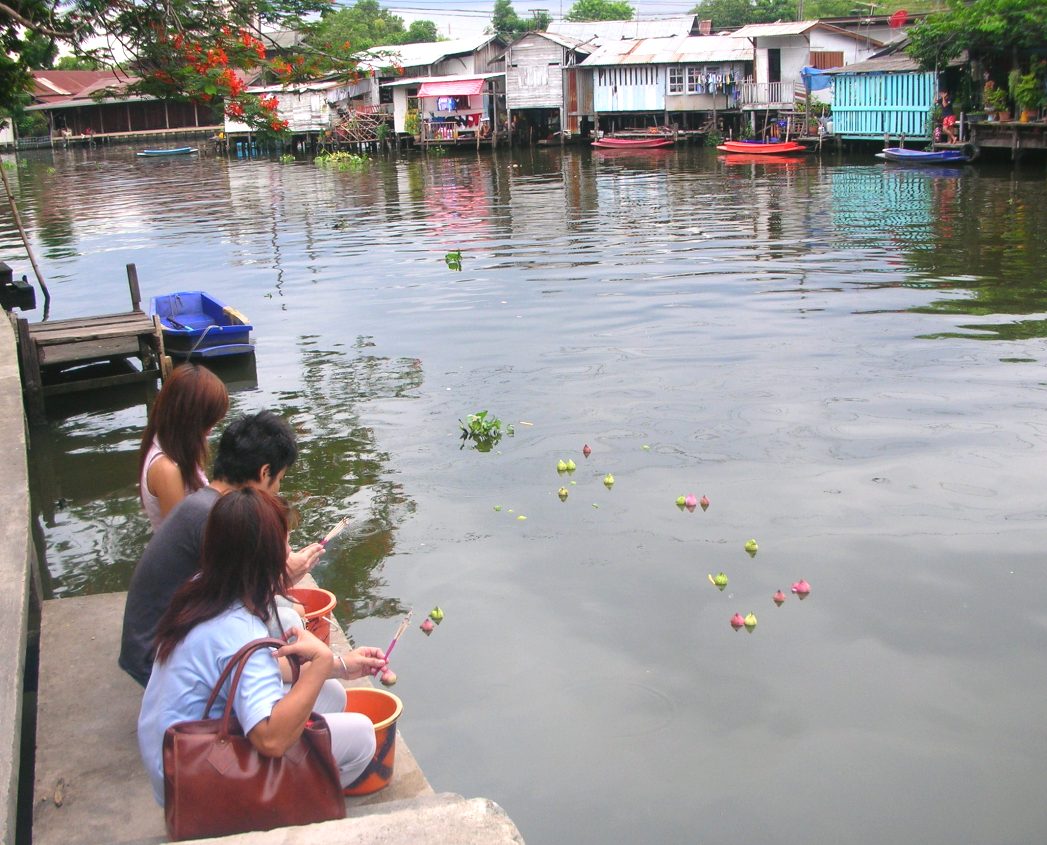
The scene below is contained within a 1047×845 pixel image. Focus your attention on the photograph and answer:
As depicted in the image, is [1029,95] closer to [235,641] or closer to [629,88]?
[629,88]

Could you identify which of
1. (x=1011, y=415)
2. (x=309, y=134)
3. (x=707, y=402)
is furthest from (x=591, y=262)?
(x=309, y=134)

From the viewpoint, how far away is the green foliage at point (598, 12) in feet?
316

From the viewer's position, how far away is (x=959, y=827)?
451 cm

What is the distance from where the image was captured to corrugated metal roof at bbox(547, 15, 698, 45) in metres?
57.1

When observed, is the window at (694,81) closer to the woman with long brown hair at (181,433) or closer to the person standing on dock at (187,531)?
the woman with long brown hair at (181,433)

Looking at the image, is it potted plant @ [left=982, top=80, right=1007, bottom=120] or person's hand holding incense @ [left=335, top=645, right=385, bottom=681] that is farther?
potted plant @ [left=982, top=80, right=1007, bottom=120]

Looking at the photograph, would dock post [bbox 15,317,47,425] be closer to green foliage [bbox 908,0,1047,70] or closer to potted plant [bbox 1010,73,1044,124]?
potted plant [bbox 1010,73,1044,124]

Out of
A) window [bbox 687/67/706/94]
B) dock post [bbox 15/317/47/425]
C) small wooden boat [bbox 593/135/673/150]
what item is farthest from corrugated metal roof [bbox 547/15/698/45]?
dock post [bbox 15/317/47/425]

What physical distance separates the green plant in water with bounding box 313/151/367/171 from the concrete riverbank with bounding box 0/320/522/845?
44133mm

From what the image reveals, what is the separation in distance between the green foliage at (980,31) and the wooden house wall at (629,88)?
692 inches

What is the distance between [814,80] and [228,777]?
156 ft

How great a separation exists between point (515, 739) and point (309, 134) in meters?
61.2

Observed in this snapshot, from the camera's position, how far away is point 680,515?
7598 mm

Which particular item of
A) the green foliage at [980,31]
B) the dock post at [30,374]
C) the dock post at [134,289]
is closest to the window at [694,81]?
the green foliage at [980,31]
